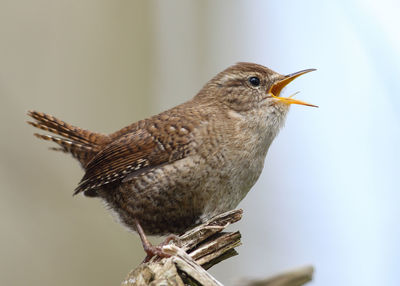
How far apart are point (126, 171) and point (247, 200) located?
14.5 feet

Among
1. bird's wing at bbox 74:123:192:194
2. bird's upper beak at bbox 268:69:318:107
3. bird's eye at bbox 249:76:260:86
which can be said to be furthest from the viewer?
bird's eye at bbox 249:76:260:86

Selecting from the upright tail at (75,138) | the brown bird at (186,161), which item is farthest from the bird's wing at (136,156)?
the upright tail at (75,138)

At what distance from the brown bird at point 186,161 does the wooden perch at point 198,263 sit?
413mm

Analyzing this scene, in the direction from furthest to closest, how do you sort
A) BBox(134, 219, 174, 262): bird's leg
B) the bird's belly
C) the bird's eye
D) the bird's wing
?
the bird's eye < the bird's wing < the bird's belly < BBox(134, 219, 174, 262): bird's leg

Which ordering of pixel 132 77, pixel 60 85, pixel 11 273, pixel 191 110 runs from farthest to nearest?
pixel 132 77, pixel 60 85, pixel 11 273, pixel 191 110

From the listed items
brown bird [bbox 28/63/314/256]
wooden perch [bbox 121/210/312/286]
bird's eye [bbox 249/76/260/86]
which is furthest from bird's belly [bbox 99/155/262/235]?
bird's eye [bbox 249/76/260/86]

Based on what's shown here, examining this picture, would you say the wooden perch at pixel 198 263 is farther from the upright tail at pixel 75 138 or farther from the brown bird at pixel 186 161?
the upright tail at pixel 75 138

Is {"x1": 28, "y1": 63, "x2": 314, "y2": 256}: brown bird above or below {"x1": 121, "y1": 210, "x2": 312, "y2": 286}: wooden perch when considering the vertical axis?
above

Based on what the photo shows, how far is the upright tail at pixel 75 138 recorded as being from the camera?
3.71 metres

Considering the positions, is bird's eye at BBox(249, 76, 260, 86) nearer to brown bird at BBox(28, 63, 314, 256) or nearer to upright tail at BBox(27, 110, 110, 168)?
brown bird at BBox(28, 63, 314, 256)

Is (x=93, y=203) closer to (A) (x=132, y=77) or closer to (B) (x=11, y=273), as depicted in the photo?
(B) (x=11, y=273)

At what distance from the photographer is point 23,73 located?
5598mm

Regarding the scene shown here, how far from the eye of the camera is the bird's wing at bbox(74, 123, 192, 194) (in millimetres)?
3316

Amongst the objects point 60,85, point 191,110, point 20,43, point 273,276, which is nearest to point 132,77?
point 60,85
